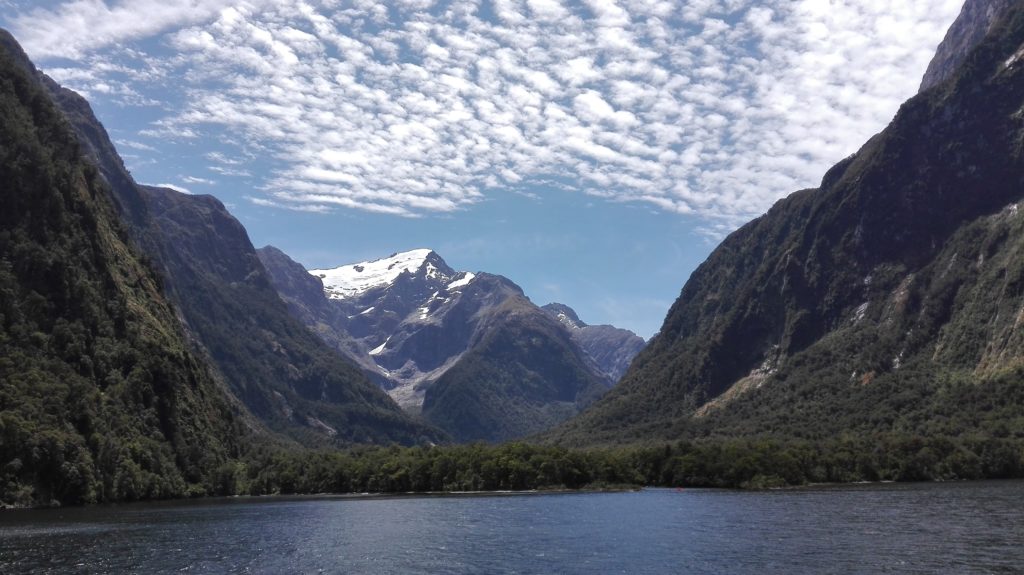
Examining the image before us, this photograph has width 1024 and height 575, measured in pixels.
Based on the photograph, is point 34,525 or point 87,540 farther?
point 34,525

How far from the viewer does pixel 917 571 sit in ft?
287

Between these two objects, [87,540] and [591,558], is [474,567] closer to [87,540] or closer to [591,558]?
[591,558]

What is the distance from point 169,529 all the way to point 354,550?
46.7 m

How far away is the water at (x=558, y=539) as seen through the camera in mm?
98000

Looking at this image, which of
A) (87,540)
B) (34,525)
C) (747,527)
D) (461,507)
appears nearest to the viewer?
(87,540)

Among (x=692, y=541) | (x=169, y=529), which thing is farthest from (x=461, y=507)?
(x=692, y=541)

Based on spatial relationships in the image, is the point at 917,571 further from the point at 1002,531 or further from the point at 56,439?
the point at 56,439

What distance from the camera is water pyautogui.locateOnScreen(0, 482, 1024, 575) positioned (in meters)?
98.0

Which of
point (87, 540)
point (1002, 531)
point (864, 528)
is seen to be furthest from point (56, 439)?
point (1002, 531)

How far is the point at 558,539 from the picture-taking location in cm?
12369

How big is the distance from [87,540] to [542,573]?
70.9 m

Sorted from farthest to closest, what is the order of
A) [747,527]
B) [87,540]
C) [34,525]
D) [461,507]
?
[461,507] < [34,525] < [747,527] < [87,540]

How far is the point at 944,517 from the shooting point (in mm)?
136000

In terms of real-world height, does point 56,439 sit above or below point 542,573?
above
